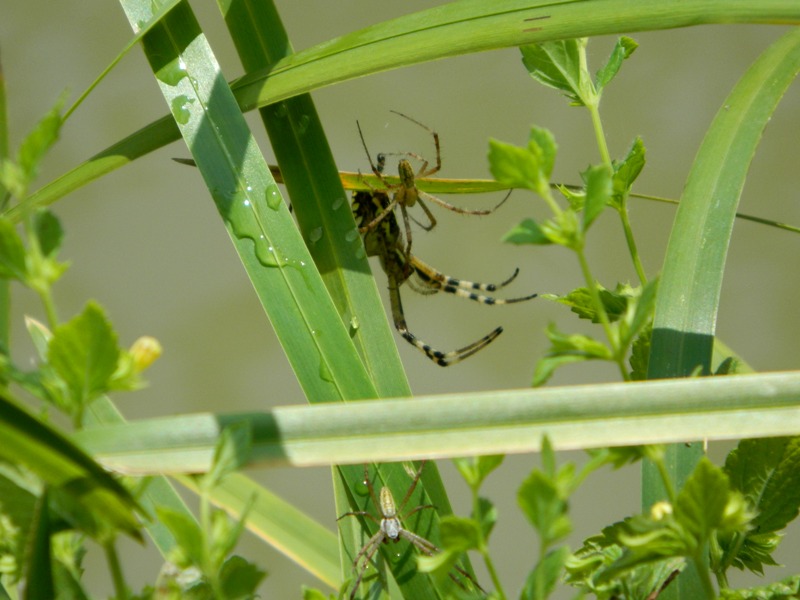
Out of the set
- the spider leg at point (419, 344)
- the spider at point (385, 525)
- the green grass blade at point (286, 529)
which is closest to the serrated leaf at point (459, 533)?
the spider at point (385, 525)

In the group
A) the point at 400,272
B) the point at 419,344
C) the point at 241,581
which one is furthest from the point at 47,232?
the point at 419,344

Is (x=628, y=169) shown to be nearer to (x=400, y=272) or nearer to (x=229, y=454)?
(x=229, y=454)

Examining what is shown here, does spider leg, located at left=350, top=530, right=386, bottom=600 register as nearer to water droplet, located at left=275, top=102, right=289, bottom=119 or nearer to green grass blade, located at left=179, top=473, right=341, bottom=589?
Result: green grass blade, located at left=179, top=473, right=341, bottom=589

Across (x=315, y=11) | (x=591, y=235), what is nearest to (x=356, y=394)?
(x=591, y=235)

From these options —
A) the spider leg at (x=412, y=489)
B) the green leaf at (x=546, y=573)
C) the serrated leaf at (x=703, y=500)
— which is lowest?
the spider leg at (x=412, y=489)

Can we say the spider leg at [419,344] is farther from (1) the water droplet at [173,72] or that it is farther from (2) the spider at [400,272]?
(1) the water droplet at [173,72]

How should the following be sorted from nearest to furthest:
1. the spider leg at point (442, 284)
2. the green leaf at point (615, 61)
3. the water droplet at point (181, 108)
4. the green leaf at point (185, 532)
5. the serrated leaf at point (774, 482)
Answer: the green leaf at point (185, 532) < the serrated leaf at point (774, 482) < the green leaf at point (615, 61) < the water droplet at point (181, 108) < the spider leg at point (442, 284)

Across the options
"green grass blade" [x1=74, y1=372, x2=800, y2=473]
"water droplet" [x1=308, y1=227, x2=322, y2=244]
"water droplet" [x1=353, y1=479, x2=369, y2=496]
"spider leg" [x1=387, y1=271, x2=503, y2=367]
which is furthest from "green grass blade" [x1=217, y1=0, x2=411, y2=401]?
"spider leg" [x1=387, y1=271, x2=503, y2=367]
